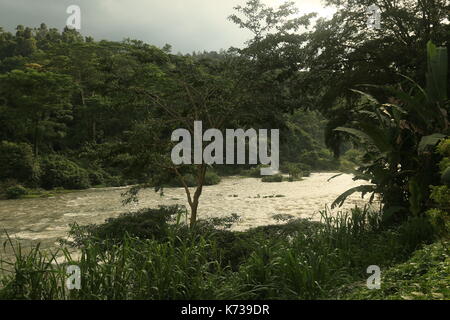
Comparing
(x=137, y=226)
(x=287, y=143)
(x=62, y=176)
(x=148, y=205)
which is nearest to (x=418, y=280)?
(x=137, y=226)

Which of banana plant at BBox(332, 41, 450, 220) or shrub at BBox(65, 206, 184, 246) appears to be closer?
banana plant at BBox(332, 41, 450, 220)

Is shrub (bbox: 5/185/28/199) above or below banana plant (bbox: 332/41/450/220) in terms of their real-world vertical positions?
below

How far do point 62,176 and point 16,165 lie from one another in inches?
94.0

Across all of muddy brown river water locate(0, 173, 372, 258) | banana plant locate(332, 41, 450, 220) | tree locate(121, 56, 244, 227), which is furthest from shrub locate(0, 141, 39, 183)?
banana plant locate(332, 41, 450, 220)

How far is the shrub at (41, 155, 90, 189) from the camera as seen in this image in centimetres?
2250

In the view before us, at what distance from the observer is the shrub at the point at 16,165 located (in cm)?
2142

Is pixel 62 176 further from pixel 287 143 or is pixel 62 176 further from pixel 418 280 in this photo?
pixel 418 280

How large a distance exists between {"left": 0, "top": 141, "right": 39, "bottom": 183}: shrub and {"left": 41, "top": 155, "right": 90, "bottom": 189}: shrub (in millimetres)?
800

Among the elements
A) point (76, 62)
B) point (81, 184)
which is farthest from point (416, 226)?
point (76, 62)

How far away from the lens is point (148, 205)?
15.5 m

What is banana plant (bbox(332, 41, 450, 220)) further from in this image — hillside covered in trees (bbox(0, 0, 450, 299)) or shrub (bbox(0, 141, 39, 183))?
shrub (bbox(0, 141, 39, 183))

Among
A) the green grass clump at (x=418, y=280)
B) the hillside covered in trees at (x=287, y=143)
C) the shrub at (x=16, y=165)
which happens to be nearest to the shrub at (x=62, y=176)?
the shrub at (x=16, y=165)

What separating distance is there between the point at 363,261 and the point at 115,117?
2892cm

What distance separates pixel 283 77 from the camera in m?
9.79
